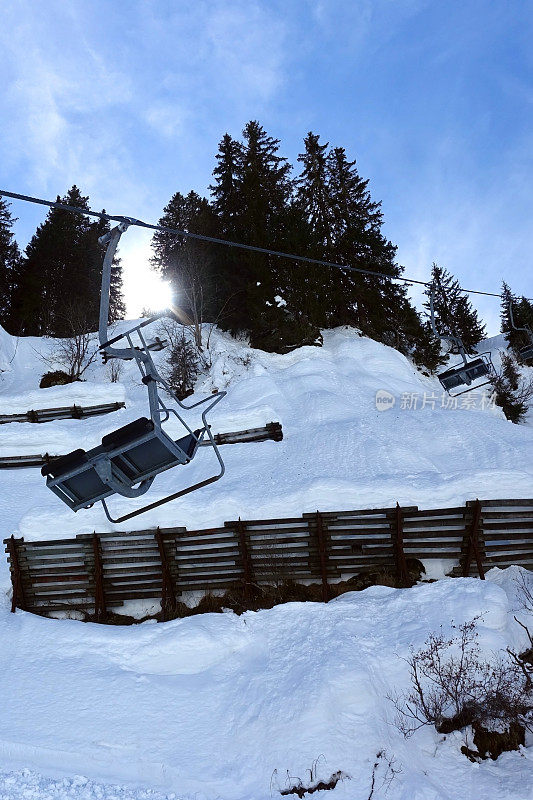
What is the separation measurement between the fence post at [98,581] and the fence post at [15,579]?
4.99 ft

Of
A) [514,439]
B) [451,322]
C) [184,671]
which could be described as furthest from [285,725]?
[451,322]

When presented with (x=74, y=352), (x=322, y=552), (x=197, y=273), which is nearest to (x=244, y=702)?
(x=322, y=552)

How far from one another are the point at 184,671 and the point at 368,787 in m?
3.21

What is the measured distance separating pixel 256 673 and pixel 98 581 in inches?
157

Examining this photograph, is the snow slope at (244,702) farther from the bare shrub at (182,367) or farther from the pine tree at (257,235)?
the pine tree at (257,235)

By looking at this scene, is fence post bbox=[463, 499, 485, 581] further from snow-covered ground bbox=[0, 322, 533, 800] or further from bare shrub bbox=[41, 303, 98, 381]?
bare shrub bbox=[41, 303, 98, 381]

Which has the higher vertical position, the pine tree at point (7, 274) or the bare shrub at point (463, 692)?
the pine tree at point (7, 274)

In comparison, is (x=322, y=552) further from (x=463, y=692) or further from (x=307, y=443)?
(x=307, y=443)

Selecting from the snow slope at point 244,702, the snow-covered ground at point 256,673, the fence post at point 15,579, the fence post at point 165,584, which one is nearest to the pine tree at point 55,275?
the snow-covered ground at point 256,673

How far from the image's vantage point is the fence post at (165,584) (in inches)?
347

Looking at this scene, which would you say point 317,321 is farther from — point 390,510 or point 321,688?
point 321,688

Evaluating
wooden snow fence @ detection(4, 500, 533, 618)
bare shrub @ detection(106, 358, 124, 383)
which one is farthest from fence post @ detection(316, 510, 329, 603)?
bare shrub @ detection(106, 358, 124, 383)

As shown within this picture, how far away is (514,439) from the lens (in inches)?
540

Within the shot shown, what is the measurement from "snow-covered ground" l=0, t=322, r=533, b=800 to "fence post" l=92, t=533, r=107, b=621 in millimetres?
462
